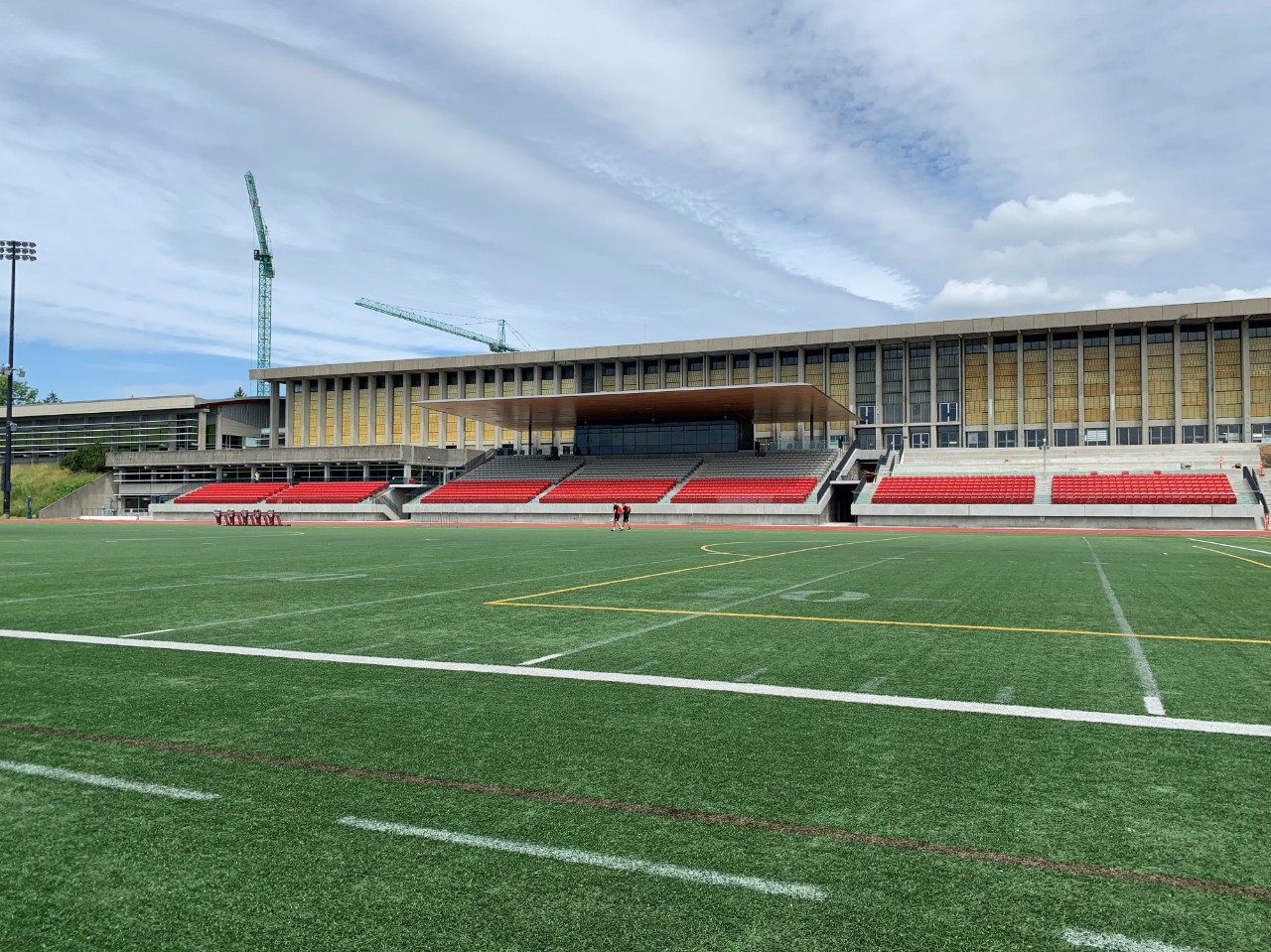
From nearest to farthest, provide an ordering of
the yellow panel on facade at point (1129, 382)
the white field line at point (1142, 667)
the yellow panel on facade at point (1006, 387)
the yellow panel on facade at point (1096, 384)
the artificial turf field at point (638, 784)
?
1. the artificial turf field at point (638, 784)
2. the white field line at point (1142, 667)
3. the yellow panel on facade at point (1129, 382)
4. the yellow panel on facade at point (1096, 384)
5. the yellow panel on facade at point (1006, 387)

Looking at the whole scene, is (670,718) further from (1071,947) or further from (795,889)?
(1071,947)

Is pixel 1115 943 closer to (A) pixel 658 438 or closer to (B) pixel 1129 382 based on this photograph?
(A) pixel 658 438

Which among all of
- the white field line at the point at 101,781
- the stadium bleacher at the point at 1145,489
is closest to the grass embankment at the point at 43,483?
the stadium bleacher at the point at 1145,489

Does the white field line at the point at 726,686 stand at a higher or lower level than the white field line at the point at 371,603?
higher

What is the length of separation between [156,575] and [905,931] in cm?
1640

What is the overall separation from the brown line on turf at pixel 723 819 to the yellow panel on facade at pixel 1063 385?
2693 inches

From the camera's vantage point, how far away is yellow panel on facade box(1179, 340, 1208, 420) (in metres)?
60.8

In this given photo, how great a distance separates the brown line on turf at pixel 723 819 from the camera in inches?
126

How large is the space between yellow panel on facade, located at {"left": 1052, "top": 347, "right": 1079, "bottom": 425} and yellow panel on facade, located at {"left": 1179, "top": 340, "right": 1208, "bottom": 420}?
23.2 ft

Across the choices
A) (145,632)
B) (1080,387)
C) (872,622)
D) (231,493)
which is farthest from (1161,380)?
(231,493)

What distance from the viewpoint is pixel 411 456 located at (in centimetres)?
6788

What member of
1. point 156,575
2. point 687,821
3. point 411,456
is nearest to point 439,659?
point 687,821

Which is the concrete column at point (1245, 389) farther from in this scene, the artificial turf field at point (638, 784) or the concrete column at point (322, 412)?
the concrete column at point (322, 412)

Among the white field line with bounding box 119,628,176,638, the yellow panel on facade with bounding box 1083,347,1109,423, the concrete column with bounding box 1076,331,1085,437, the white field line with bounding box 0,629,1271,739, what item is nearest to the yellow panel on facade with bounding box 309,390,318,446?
the concrete column with bounding box 1076,331,1085,437
